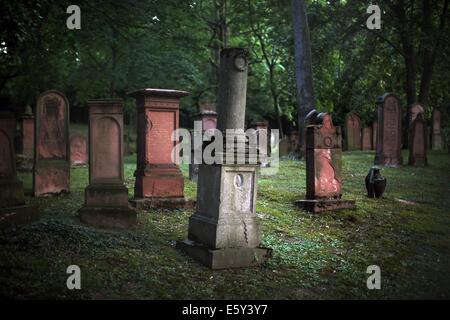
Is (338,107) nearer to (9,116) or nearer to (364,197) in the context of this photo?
(364,197)

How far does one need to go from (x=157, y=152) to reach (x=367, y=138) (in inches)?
711

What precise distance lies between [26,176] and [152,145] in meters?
5.99

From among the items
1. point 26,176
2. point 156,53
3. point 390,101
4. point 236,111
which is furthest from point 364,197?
point 156,53

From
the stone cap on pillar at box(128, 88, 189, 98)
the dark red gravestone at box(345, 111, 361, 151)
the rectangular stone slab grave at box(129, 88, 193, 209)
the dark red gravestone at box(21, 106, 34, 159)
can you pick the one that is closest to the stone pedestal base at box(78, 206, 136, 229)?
the rectangular stone slab grave at box(129, 88, 193, 209)

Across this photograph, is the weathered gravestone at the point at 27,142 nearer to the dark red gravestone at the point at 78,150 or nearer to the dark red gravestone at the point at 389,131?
the dark red gravestone at the point at 78,150

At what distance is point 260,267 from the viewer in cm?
560

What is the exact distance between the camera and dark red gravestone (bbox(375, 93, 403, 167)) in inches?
573

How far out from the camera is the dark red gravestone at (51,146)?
9273 millimetres

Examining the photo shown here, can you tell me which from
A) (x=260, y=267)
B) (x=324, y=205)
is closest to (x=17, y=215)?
(x=260, y=267)

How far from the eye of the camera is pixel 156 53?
62.7 feet

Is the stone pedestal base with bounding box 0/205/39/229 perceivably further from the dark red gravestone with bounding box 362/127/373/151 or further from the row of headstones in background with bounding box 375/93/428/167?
the dark red gravestone with bounding box 362/127/373/151

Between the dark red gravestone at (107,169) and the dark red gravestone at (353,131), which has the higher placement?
the dark red gravestone at (353,131)

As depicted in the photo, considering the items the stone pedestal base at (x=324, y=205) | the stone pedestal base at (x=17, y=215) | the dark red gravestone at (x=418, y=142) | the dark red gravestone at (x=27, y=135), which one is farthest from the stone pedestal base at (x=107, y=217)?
the dark red gravestone at (x=418, y=142)

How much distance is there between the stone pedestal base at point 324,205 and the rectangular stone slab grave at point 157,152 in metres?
2.17
